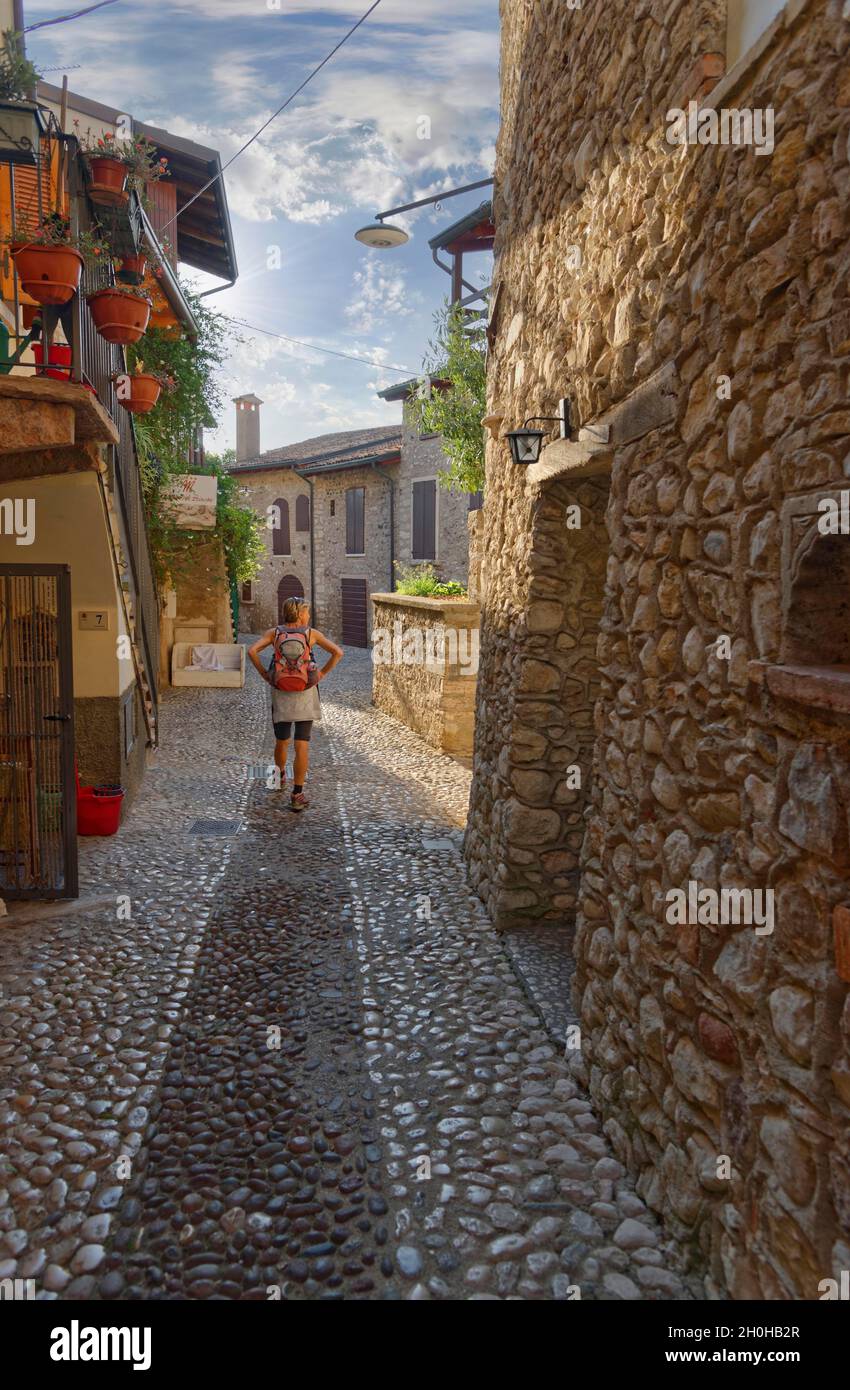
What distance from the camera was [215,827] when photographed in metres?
6.91

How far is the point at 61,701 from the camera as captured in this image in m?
5.02

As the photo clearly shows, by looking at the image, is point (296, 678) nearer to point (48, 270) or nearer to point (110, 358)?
point (110, 358)

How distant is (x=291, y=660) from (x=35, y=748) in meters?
2.58

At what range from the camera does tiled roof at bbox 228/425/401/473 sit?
75.6ft

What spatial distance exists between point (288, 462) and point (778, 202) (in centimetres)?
2539

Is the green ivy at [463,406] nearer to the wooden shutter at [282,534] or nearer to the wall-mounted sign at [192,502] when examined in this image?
the wall-mounted sign at [192,502]

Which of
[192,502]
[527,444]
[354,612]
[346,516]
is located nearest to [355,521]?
[346,516]

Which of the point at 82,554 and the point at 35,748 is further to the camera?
the point at 82,554

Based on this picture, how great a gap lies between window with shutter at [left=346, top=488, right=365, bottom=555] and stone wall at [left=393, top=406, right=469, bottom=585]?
184 centimetres

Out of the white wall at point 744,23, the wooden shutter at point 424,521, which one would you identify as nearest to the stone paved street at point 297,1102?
the white wall at point 744,23

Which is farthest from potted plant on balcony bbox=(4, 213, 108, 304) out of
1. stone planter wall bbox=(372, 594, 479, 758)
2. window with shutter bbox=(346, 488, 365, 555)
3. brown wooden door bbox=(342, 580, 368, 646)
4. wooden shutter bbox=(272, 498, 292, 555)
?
wooden shutter bbox=(272, 498, 292, 555)

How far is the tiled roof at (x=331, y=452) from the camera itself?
2305 cm

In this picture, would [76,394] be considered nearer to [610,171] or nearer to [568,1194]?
[610,171]
